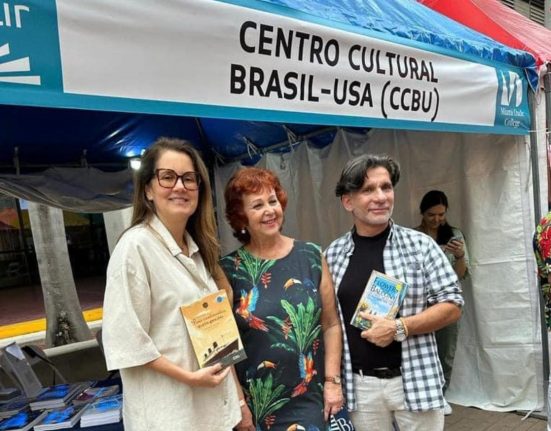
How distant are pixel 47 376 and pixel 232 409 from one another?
11.1ft

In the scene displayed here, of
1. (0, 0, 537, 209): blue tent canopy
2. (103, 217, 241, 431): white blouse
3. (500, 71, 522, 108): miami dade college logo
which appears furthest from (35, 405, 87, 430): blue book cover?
(500, 71, 522, 108): miami dade college logo

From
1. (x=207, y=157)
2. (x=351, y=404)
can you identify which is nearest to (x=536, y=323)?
(x=351, y=404)

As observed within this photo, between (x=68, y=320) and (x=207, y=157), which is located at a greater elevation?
(x=207, y=157)

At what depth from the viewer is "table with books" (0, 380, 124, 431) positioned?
7.46ft

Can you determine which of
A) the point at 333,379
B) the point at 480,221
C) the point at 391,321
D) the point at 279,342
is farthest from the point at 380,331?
the point at 480,221

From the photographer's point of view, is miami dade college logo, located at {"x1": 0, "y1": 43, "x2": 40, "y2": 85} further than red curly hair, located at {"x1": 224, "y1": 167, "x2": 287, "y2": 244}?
No

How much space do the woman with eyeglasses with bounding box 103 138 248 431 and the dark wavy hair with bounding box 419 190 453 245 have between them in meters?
2.50

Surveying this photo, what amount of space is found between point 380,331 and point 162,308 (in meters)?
0.82

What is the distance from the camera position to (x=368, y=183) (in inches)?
74.2

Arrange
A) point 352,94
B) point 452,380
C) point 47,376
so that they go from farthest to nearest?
1. point 47,376
2. point 452,380
3. point 352,94

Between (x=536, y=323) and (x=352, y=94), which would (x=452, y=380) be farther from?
(x=352, y=94)

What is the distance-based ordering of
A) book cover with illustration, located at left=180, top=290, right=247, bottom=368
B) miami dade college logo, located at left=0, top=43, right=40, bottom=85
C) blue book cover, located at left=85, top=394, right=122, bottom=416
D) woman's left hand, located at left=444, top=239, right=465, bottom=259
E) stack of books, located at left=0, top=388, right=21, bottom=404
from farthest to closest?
woman's left hand, located at left=444, top=239, right=465, bottom=259, stack of books, located at left=0, top=388, right=21, bottom=404, blue book cover, located at left=85, top=394, right=122, bottom=416, book cover with illustration, located at left=180, top=290, right=247, bottom=368, miami dade college logo, located at left=0, top=43, right=40, bottom=85

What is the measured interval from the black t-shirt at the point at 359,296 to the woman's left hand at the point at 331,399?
12cm

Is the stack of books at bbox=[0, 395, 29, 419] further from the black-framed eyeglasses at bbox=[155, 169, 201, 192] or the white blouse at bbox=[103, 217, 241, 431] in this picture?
the black-framed eyeglasses at bbox=[155, 169, 201, 192]
